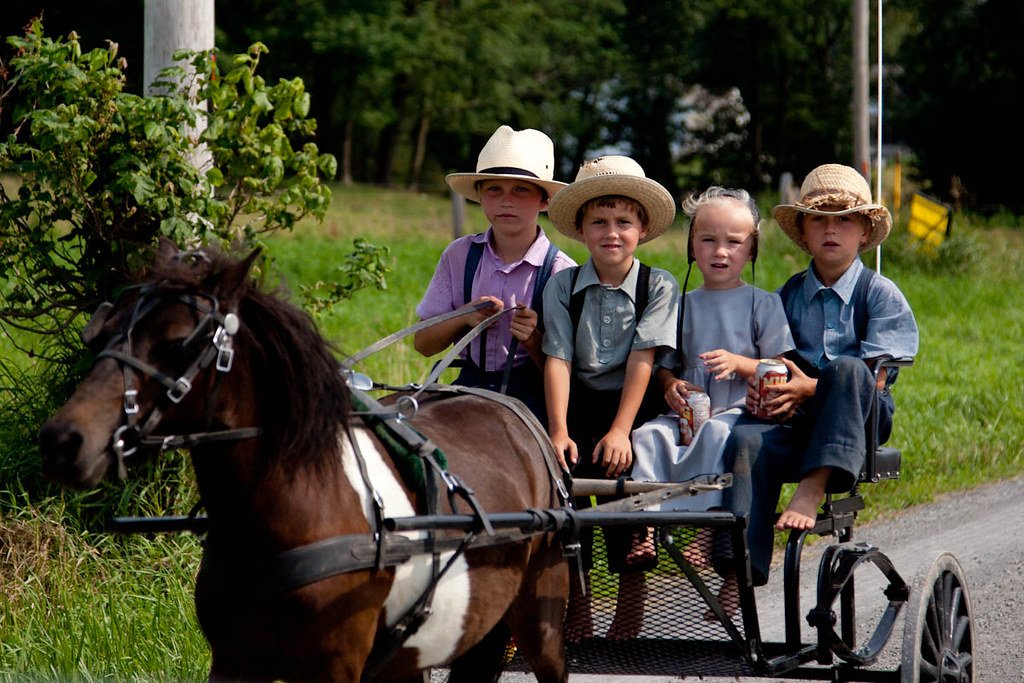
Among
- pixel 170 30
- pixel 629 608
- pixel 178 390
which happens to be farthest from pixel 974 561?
pixel 178 390

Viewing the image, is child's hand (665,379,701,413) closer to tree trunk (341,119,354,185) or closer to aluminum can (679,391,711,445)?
aluminum can (679,391,711,445)

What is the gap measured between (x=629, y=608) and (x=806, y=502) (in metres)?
0.70

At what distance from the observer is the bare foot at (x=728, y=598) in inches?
169

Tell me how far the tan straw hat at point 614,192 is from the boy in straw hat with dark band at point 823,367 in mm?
471

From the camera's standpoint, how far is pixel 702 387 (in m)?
4.57

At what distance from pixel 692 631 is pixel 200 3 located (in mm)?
3599

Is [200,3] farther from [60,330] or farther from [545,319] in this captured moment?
[545,319]

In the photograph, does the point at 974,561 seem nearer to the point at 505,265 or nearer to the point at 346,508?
the point at 505,265

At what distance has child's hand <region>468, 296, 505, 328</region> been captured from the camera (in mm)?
4434

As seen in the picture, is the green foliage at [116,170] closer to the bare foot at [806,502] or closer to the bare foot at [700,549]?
the bare foot at [700,549]

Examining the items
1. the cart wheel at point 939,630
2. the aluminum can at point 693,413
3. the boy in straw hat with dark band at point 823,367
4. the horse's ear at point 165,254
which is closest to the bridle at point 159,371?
the horse's ear at point 165,254

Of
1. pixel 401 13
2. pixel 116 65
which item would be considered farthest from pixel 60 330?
pixel 401 13

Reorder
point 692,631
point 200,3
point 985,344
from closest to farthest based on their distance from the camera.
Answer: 1. point 692,631
2. point 200,3
3. point 985,344

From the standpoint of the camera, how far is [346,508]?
3.28 meters
